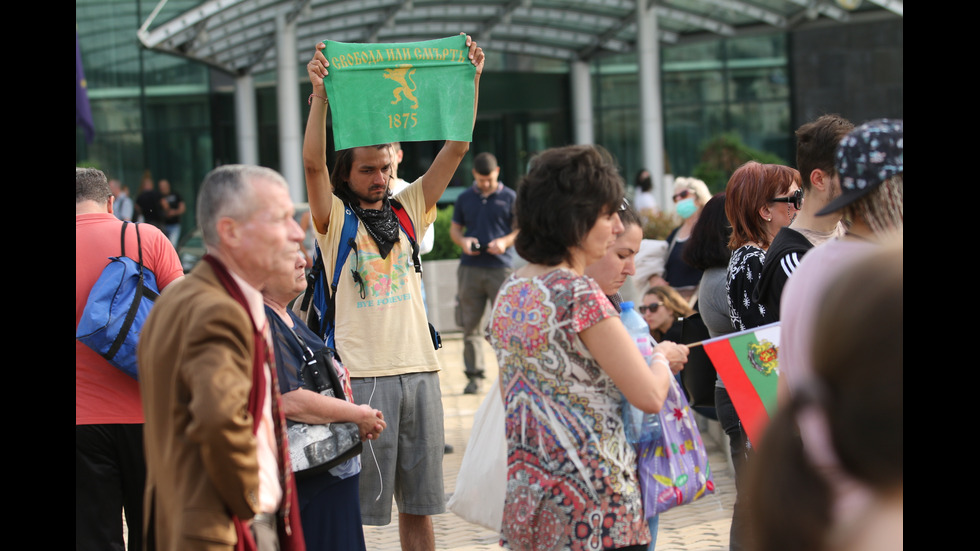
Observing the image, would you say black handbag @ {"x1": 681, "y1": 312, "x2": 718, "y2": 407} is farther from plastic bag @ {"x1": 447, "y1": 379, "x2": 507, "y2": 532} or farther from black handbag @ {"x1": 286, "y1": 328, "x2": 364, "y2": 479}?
black handbag @ {"x1": 286, "y1": 328, "x2": 364, "y2": 479}

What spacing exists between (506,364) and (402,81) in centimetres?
186

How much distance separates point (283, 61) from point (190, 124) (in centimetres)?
671

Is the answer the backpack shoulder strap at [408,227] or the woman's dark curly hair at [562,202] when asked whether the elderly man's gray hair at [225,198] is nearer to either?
the woman's dark curly hair at [562,202]

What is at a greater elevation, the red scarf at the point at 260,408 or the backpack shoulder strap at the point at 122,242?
the backpack shoulder strap at the point at 122,242

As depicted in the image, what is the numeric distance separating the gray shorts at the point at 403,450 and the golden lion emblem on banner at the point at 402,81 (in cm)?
119

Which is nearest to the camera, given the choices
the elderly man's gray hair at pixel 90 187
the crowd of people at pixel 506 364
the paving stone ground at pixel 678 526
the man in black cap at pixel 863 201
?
the crowd of people at pixel 506 364

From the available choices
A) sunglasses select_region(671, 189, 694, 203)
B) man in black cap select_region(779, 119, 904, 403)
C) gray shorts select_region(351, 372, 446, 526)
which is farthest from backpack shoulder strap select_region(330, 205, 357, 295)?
sunglasses select_region(671, 189, 694, 203)

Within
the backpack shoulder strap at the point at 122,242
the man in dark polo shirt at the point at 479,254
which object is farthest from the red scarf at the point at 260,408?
the man in dark polo shirt at the point at 479,254

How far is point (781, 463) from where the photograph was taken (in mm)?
1700

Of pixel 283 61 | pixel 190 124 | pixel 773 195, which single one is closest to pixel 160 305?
pixel 773 195

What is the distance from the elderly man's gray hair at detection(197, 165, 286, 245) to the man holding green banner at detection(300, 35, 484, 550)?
4.92 feet

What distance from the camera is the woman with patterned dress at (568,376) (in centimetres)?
288

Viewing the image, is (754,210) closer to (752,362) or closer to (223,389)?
(752,362)

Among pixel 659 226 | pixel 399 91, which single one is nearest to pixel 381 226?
pixel 399 91
